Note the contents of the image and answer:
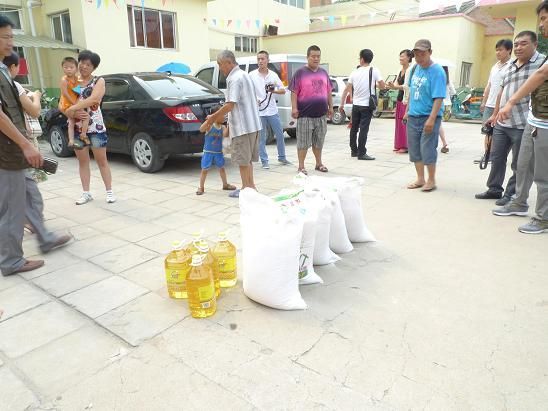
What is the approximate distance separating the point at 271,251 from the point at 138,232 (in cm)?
201

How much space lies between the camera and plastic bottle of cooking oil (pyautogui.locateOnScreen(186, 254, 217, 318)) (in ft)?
8.09

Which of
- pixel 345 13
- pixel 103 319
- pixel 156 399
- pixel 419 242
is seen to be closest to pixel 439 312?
pixel 419 242

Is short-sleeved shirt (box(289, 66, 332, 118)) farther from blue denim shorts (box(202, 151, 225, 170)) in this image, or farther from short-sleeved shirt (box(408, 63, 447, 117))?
blue denim shorts (box(202, 151, 225, 170))

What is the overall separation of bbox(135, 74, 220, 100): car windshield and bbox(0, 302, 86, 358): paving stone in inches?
167

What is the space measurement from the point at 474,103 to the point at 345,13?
1590cm

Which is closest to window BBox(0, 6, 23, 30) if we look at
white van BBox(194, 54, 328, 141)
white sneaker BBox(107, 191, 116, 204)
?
white van BBox(194, 54, 328, 141)

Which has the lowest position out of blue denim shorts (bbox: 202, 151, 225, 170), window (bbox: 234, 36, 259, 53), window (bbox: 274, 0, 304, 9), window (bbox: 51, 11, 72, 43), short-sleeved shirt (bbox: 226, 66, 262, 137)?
blue denim shorts (bbox: 202, 151, 225, 170)

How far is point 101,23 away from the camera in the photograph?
11.2 m

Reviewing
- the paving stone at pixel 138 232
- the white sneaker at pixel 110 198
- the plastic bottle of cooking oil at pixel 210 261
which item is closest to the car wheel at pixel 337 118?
the white sneaker at pixel 110 198

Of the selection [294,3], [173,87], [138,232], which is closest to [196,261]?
[138,232]

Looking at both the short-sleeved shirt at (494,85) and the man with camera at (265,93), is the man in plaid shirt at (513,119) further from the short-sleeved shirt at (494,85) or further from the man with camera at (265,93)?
the man with camera at (265,93)

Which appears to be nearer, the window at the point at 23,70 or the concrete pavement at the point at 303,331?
the concrete pavement at the point at 303,331

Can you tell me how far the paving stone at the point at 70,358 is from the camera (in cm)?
203

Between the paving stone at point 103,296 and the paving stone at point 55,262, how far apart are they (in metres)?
0.52
